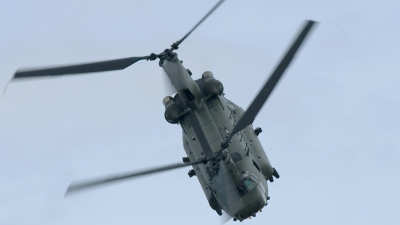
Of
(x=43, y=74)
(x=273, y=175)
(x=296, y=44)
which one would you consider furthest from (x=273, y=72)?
(x=43, y=74)

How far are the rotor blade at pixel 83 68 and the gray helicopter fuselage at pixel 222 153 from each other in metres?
2.84

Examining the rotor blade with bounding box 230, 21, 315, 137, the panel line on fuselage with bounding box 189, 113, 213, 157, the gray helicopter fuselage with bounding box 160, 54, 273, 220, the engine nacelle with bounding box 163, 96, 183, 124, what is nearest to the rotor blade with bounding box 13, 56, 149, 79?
the gray helicopter fuselage with bounding box 160, 54, 273, 220

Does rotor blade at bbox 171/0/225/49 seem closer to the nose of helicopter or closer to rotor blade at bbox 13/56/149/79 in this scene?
rotor blade at bbox 13/56/149/79

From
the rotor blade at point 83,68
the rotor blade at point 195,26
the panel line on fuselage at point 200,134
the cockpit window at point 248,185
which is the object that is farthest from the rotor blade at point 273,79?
the rotor blade at point 83,68

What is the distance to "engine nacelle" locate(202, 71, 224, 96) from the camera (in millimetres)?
54844

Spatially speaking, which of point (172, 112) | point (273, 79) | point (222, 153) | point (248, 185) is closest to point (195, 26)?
point (172, 112)

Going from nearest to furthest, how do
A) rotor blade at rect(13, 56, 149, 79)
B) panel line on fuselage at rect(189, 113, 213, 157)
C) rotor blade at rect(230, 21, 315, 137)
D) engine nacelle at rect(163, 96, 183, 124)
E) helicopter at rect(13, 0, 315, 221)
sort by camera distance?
1. rotor blade at rect(230, 21, 315, 137)
2. rotor blade at rect(13, 56, 149, 79)
3. helicopter at rect(13, 0, 315, 221)
4. panel line on fuselage at rect(189, 113, 213, 157)
5. engine nacelle at rect(163, 96, 183, 124)

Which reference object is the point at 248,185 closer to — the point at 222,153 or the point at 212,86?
the point at 222,153

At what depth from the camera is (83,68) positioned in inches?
2036

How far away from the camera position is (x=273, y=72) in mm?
47000

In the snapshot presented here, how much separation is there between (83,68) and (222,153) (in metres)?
11.4

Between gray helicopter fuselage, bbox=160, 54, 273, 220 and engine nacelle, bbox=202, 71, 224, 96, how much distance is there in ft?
1.13

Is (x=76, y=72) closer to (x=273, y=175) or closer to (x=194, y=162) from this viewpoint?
(x=194, y=162)

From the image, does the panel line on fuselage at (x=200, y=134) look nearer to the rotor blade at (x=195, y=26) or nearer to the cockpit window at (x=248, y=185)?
the cockpit window at (x=248, y=185)
